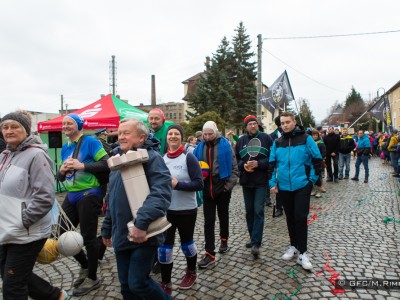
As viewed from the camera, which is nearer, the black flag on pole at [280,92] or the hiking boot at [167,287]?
the hiking boot at [167,287]

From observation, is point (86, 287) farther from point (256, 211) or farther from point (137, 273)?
point (256, 211)

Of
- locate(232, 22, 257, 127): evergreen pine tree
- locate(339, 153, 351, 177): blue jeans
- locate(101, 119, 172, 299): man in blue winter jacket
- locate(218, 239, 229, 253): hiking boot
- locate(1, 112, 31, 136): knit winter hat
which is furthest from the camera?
locate(232, 22, 257, 127): evergreen pine tree

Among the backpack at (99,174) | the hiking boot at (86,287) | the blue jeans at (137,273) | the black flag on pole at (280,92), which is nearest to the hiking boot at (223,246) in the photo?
the hiking boot at (86,287)

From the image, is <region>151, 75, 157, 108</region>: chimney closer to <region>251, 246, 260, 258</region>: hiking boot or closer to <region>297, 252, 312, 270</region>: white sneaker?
<region>251, 246, 260, 258</region>: hiking boot

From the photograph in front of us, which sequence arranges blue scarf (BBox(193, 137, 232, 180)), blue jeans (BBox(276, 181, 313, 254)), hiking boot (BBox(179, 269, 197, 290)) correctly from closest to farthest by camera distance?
hiking boot (BBox(179, 269, 197, 290)) → blue jeans (BBox(276, 181, 313, 254)) → blue scarf (BBox(193, 137, 232, 180))

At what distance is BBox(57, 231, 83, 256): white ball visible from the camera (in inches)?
114

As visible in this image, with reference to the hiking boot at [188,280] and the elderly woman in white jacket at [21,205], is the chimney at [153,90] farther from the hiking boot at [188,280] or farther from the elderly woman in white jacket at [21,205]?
the elderly woman in white jacket at [21,205]

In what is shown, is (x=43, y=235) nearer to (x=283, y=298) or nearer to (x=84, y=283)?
(x=84, y=283)

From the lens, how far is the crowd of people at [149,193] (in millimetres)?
2379

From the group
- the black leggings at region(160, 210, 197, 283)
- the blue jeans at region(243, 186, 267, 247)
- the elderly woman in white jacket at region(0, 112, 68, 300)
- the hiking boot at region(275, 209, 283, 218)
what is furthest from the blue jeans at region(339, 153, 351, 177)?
the elderly woman in white jacket at region(0, 112, 68, 300)

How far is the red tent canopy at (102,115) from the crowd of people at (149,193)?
5.47m

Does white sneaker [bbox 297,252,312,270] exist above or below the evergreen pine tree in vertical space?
below

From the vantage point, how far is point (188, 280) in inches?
138

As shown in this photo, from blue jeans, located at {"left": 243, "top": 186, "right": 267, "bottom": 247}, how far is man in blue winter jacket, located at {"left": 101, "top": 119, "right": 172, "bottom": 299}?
2.10 m
